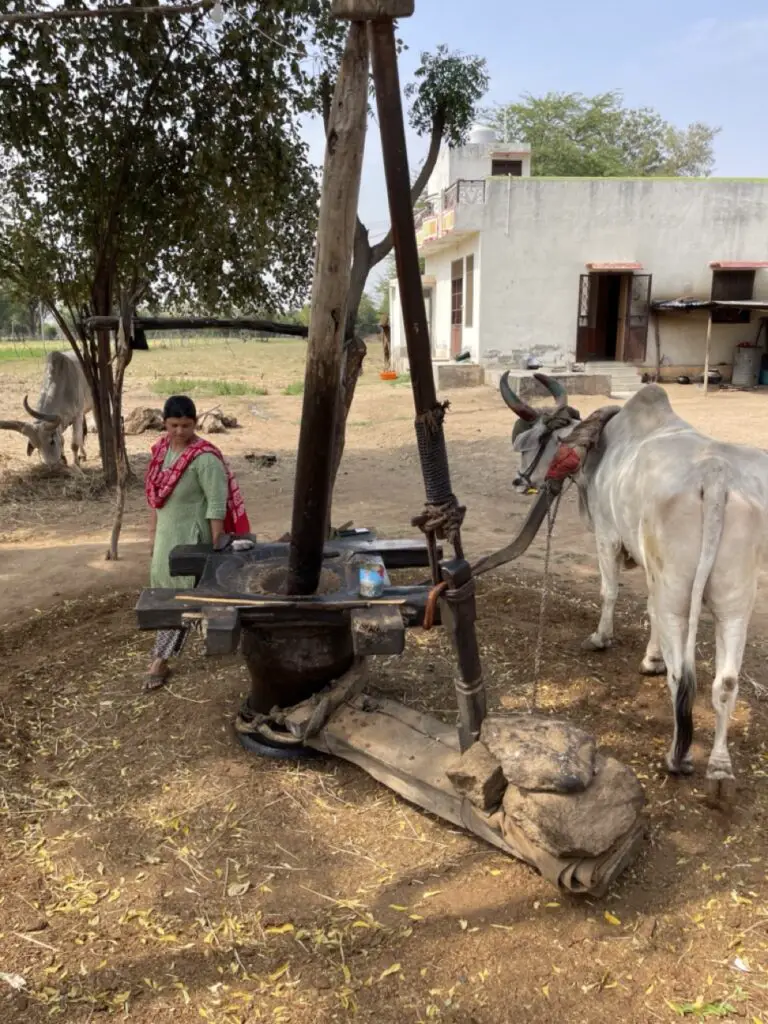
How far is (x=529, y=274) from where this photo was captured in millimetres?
17156

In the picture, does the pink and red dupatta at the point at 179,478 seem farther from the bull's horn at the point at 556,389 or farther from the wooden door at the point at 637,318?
the wooden door at the point at 637,318

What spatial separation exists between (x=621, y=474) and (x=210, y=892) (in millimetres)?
2436

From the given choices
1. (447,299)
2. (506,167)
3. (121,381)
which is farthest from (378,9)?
(506,167)

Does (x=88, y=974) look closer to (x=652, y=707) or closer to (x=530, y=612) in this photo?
(x=652, y=707)

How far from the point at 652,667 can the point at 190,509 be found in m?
2.46

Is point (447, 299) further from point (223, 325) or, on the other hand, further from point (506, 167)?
point (223, 325)

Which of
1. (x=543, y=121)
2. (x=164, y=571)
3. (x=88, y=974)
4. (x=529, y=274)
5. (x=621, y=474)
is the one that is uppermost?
(x=543, y=121)

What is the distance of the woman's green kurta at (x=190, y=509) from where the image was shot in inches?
142

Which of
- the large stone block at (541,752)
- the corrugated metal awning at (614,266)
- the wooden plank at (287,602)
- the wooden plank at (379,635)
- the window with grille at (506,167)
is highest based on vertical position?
the window with grille at (506,167)

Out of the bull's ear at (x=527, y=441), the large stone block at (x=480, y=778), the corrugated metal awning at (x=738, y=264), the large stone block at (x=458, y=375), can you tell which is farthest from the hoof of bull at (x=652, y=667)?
the corrugated metal awning at (x=738, y=264)

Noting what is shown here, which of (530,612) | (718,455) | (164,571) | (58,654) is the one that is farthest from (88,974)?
(530,612)

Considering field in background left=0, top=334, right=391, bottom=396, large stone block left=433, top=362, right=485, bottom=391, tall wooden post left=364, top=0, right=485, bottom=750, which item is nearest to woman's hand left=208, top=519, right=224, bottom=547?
tall wooden post left=364, top=0, right=485, bottom=750

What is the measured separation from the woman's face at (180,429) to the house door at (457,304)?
16728 mm

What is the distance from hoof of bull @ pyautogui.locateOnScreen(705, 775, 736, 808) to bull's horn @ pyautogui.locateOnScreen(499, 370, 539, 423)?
1.90 metres
